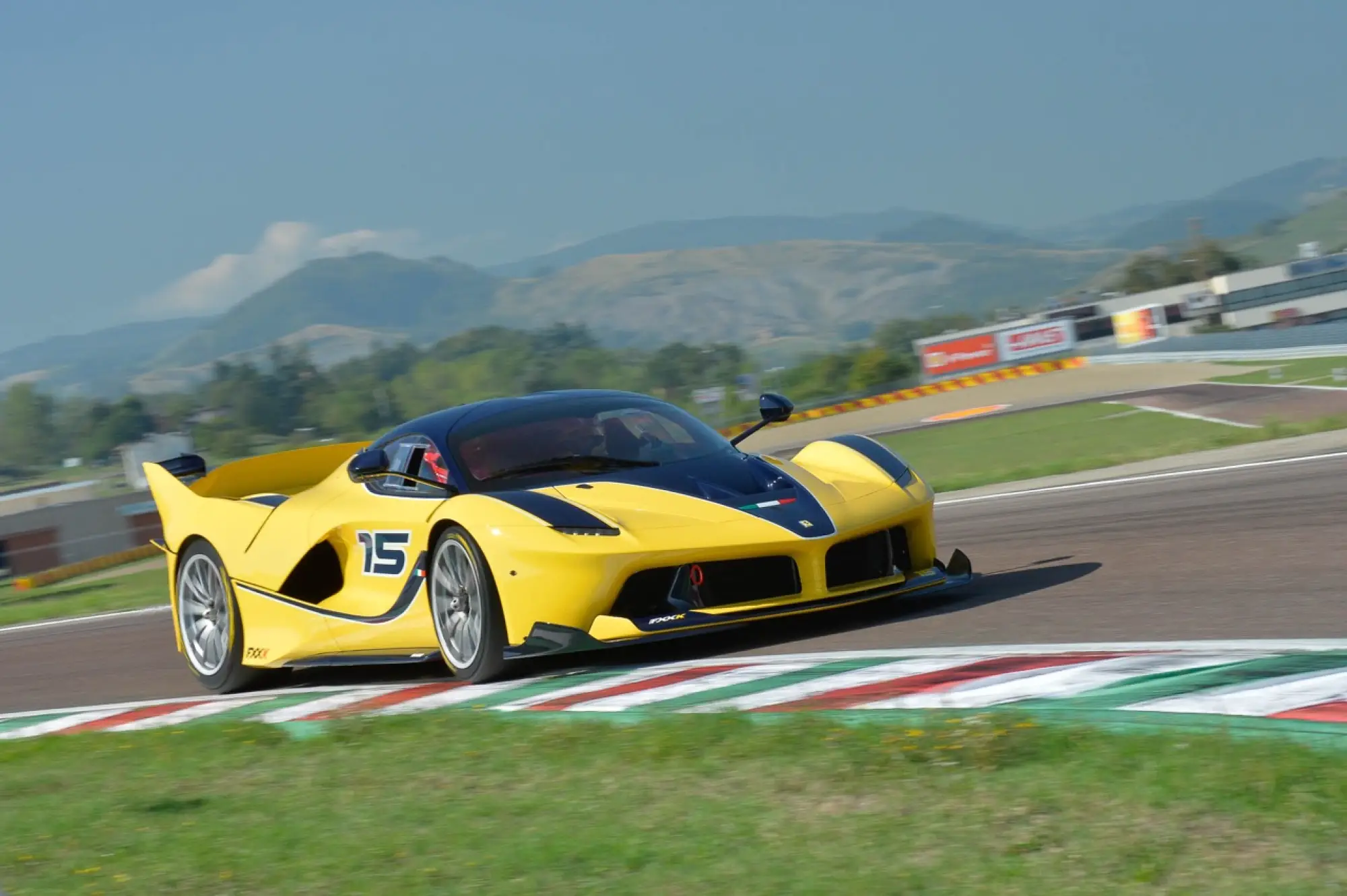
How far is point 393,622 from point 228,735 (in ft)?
4.63

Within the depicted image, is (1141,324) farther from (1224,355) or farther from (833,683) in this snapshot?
(833,683)

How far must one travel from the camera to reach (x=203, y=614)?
8.73 m

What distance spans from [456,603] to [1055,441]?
28880mm

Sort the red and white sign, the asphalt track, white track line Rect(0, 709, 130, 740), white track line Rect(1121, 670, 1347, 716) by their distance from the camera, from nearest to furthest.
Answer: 1. white track line Rect(1121, 670, 1347, 716)
2. the asphalt track
3. white track line Rect(0, 709, 130, 740)
4. the red and white sign

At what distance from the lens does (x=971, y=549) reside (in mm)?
10297

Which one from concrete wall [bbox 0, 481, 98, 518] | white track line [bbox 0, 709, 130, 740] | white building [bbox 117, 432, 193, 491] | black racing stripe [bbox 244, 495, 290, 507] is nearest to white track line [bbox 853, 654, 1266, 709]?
black racing stripe [bbox 244, 495, 290, 507]

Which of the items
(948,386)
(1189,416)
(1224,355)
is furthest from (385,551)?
(948,386)

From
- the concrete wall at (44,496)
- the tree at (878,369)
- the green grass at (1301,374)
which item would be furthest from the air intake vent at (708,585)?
the tree at (878,369)

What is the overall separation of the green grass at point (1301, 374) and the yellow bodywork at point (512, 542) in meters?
30.2

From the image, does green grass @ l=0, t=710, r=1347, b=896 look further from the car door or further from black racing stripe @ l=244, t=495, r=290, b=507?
black racing stripe @ l=244, t=495, r=290, b=507

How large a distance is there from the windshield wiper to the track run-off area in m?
0.88

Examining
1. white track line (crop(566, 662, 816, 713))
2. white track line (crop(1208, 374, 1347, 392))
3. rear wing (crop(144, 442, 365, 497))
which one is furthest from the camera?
white track line (crop(1208, 374, 1347, 392))

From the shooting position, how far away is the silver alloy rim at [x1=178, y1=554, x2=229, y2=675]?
852 centimetres

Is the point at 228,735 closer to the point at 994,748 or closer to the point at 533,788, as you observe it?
the point at 533,788
